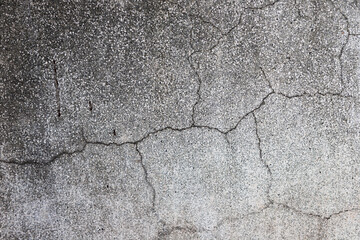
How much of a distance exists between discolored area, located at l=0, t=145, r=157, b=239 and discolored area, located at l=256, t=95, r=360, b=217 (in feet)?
3.35

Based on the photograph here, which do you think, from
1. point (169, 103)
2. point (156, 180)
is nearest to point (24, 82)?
point (169, 103)

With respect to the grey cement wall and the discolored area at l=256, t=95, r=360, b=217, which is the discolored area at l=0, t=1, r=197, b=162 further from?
the discolored area at l=256, t=95, r=360, b=217

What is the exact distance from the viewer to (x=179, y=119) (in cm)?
223

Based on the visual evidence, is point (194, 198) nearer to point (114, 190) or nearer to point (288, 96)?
point (114, 190)

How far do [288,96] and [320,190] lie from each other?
2.53ft

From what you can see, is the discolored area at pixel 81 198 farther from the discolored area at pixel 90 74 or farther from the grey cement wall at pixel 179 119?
Answer: the discolored area at pixel 90 74

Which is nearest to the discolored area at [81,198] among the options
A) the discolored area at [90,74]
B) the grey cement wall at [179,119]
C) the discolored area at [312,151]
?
the grey cement wall at [179,119]

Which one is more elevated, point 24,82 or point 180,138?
point 24,82

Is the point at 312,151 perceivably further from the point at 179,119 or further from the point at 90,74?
the point at 90,74

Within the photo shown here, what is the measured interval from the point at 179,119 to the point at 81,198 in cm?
94

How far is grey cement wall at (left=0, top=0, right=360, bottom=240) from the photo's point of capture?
7.08ft

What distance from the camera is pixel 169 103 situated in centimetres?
222

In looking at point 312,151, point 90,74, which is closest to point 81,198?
point 90,74

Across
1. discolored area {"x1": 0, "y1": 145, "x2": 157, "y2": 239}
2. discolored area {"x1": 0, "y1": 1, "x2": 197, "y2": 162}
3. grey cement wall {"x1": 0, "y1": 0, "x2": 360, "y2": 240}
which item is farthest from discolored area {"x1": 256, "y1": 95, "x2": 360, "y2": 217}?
discolored area {"x1": 0, "y1": 145, "x2": 157, "y2": 239}
